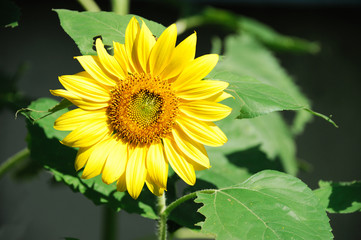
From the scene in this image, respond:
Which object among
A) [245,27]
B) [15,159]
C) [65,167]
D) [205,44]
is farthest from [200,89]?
[205,44]

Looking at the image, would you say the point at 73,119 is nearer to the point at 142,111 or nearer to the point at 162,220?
the point at 142,111

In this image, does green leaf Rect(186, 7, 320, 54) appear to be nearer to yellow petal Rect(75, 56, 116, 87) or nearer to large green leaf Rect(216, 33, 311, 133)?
large green leaf Rect(216, 33, 311, 133)

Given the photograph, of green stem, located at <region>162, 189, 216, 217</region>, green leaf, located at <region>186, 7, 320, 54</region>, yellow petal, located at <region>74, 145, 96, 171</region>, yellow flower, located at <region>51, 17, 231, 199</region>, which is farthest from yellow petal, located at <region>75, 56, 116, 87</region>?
Result: green leaf, located at <region>186, 7, 320, 54</region>

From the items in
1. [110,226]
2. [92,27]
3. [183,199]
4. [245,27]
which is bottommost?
[110,226]

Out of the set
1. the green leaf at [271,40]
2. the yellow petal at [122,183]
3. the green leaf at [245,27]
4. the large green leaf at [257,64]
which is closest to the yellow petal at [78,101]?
the yellow petal at [122,183]

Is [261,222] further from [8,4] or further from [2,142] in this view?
[2,142]

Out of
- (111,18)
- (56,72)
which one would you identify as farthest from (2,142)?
(111,18)
